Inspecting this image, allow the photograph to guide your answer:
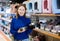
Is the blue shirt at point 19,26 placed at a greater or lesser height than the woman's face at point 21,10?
lesser

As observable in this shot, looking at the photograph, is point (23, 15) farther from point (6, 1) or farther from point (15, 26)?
point (6, 1)

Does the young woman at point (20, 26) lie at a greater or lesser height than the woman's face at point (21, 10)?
lesser

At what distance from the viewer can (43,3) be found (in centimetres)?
225

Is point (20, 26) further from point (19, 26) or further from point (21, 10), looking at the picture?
point (21, 10)

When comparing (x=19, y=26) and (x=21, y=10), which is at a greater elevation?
(x=21, y=10)

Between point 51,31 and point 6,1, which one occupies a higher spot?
point 6,1

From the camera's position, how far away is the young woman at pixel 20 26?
2.57m

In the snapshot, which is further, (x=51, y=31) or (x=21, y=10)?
(x=21, y=10)

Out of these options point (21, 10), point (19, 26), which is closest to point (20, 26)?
point (19, 26)

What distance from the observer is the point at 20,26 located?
2.58 metres

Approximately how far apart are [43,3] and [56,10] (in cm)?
41

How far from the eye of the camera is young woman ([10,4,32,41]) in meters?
2.57

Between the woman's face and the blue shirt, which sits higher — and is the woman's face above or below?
above

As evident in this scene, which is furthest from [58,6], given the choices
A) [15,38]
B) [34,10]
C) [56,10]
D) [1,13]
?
[1,13]
